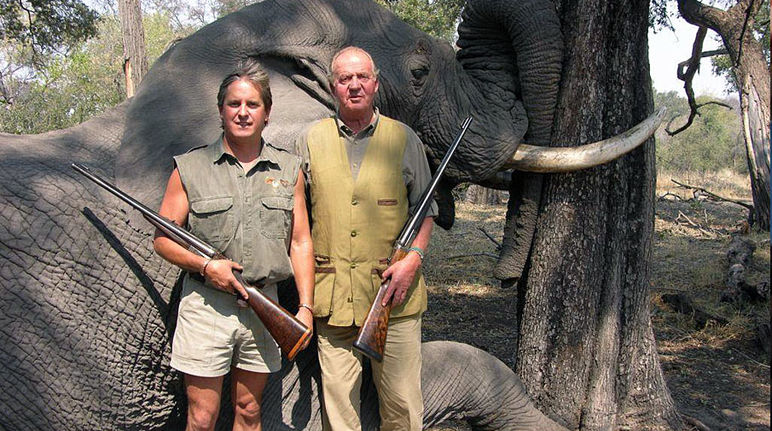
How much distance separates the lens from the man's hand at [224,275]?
273 cm

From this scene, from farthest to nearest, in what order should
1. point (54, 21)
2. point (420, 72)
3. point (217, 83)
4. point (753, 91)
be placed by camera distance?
point (54, 21)
point (753, 91)
point (420, 72)
point (217, 83)

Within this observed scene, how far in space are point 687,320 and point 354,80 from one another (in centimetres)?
445

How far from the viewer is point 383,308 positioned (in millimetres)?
3029

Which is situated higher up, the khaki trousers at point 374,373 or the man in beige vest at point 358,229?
the man in beige vest at point 358,229

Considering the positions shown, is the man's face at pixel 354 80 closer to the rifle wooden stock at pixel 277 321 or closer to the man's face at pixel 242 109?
the man's face at pixel 242 109

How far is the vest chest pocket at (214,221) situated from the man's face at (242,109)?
271 millimetres

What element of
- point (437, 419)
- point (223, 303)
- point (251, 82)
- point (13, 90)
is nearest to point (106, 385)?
point (223, 303)

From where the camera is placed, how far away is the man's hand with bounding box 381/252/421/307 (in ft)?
10.0

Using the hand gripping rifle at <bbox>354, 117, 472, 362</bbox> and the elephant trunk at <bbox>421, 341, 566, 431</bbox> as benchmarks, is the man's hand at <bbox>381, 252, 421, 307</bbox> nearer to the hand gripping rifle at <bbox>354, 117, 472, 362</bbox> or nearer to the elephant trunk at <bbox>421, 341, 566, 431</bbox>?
the hand gripping rifle at <bbox>354, 117, 472, 362</bbox>

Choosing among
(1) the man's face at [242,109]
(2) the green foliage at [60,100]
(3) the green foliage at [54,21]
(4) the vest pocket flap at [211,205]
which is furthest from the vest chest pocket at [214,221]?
(2) the green foliage at [60,100]

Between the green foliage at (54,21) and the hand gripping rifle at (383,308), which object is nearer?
the hand gripping rifle at (383,308)

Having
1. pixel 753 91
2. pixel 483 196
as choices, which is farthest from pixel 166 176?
pixel 483 196

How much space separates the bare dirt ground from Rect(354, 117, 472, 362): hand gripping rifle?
6.11ft

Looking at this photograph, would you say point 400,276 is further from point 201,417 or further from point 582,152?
point 582,152
